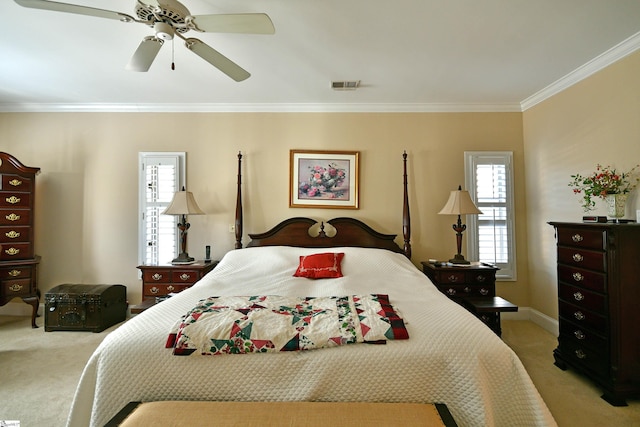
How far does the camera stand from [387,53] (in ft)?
7.64

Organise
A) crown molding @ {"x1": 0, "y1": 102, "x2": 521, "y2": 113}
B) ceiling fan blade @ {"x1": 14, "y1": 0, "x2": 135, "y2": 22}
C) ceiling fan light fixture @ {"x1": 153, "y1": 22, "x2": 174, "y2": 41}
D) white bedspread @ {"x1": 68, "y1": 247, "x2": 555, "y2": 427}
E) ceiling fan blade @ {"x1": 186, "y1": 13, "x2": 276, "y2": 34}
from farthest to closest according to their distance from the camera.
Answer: crown molding @ {"x1": 0, "y1": 102, "x2": 521, "y2": 113}
ceiling fan light fixture @ {"x1": 153, "y1": 22, "x2": 174, "y2": 41}
ceiling fan blade @ {"x1": 186, "y1": 13, "x2": 276, "y2": 34}
ceiling fan blade @ {"x1": 14, "y1": 0, "x2": 135, "y2": 22}
white bedspread @ {"x1": 68, "y1": 247, "x2": 555, "y2": 427}

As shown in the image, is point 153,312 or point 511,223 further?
point 511,223

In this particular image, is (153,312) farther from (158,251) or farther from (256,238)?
(158,251)

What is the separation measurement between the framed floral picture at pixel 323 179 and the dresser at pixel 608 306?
2111mm

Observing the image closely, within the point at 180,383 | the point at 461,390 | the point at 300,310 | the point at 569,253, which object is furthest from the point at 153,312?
the point at 569,253

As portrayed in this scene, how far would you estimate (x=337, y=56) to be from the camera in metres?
2.38

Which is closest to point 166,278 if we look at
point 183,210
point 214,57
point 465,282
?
point 183,210

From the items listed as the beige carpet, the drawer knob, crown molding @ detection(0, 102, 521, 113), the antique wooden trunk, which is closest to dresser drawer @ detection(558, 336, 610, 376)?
the beige carpet

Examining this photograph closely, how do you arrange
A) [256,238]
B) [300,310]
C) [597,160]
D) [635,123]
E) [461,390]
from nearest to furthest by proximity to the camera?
[461,390], [300,310], [635,123], [597,160], [256,238]

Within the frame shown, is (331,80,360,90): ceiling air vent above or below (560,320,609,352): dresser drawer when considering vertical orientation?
above

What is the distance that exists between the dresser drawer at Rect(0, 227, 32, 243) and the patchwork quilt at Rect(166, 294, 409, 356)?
3225 millimetres

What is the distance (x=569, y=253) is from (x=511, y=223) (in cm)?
115

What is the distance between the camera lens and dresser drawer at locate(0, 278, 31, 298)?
3021 mm

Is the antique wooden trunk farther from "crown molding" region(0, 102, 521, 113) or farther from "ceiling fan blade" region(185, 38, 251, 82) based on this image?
"ceiling fan blade" region(185, 38, 251, 82)
